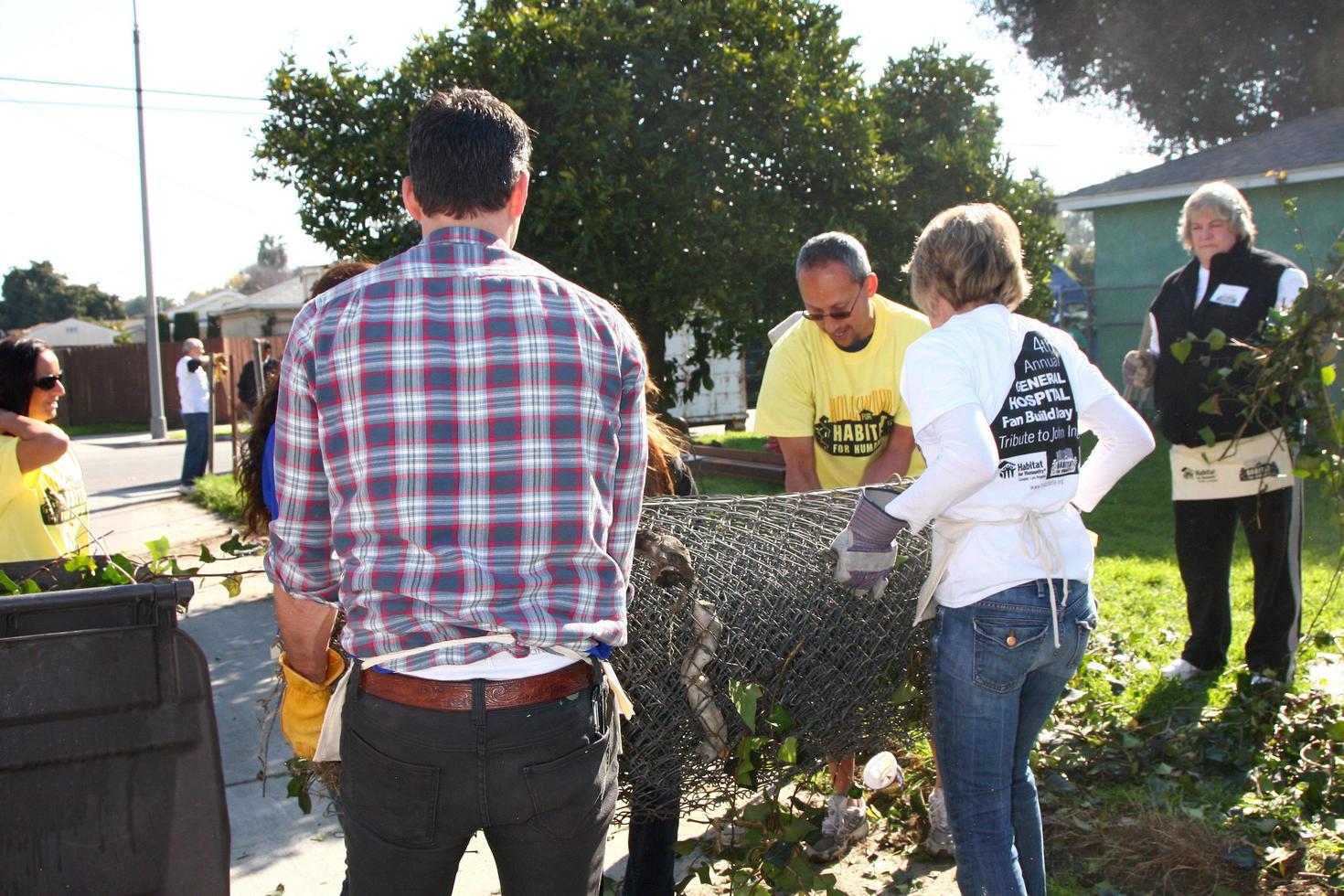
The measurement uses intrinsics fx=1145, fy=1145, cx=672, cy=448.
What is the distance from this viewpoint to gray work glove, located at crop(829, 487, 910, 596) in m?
2.62

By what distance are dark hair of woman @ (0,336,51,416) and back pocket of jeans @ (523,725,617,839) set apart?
3.32 meters

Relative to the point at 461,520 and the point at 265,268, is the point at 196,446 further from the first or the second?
the point at 265,268

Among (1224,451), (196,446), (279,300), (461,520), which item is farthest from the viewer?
(279,300)

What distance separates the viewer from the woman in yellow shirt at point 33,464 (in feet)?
13.5

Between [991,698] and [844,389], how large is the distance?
153 centimetres

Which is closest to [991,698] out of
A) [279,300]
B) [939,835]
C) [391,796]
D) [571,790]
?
[571,790]

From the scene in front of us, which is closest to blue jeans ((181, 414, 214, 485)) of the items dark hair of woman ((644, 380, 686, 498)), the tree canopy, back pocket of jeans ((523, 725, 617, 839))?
the tree canopy

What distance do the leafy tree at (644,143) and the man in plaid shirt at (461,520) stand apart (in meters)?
5.02

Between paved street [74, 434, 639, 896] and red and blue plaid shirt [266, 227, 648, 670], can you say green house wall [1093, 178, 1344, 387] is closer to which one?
paved street [74, 434, 639, 896]

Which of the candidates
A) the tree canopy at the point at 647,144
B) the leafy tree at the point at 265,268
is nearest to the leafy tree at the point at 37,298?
the leafy tree at the point at 265,268

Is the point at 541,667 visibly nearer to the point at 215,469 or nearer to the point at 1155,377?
the point at 1155,377

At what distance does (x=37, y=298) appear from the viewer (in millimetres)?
69188

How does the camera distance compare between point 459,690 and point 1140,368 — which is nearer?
point 459,690

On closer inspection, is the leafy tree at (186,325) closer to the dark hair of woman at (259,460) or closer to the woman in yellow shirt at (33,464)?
the woman in yellow shirt at (33,464)
